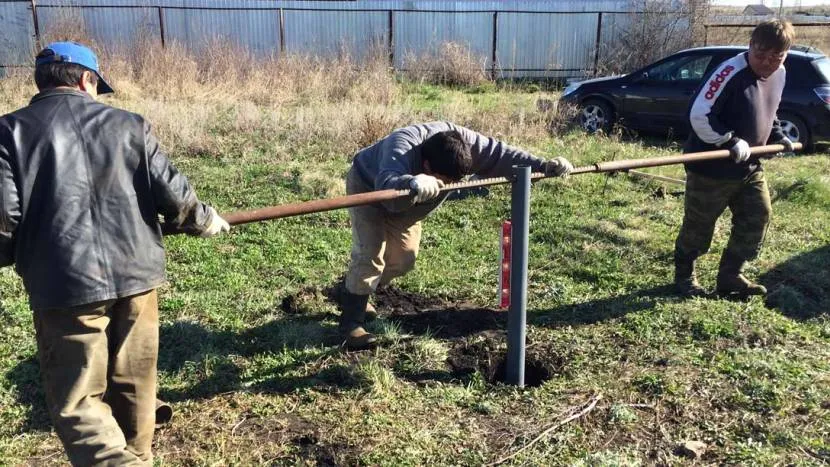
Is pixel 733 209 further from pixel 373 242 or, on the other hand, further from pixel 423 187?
pixel 423 187

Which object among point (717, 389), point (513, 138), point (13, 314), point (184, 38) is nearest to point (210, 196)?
point (13, 314)

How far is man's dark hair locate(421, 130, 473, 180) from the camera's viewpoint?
3.37 meters

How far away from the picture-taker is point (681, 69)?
10.5 metres

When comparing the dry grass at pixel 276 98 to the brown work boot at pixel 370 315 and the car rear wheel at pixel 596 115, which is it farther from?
the brown work boot at pixel 370 315

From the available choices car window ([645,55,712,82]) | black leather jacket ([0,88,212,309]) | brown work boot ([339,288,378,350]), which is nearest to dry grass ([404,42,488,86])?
car window ([645,55,712,82])

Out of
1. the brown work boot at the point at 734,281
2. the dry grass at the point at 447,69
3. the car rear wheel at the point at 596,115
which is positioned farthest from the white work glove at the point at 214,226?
the dry grass at the point at 447,69

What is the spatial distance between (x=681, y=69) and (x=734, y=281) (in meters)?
6.71

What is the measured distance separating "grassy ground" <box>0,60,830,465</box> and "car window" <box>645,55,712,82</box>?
12.5 ft

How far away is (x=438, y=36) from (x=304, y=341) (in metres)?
16.2

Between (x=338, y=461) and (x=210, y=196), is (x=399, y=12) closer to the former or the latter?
(x=210, y=196)

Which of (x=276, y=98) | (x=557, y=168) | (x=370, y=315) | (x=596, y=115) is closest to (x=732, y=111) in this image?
(x=557, y=168)

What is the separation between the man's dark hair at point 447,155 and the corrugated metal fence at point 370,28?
14553 millimetres

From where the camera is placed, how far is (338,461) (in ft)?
9.84

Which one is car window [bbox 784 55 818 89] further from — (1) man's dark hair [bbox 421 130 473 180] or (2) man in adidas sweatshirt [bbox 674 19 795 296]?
(1) man's dark hair [bbox 421 130 473 180]
